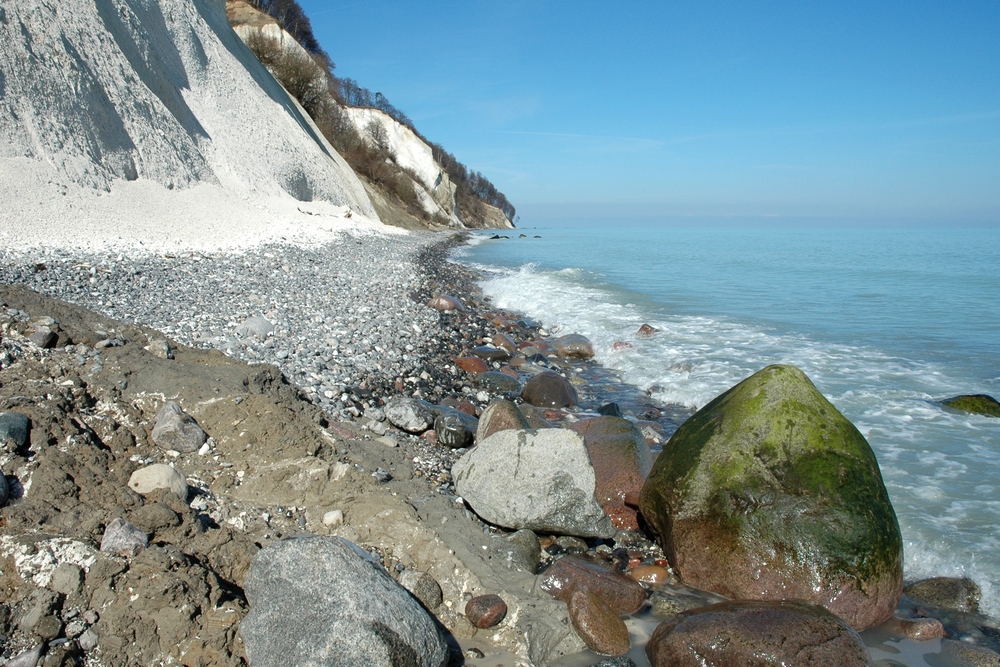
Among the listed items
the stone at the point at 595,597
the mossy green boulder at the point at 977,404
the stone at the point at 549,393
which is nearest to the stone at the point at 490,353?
the stone at the point at 549,393

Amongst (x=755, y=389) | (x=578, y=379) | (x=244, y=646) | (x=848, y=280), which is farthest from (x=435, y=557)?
(x=848, y=280)

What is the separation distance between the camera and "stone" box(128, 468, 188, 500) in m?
Answer: 3.48

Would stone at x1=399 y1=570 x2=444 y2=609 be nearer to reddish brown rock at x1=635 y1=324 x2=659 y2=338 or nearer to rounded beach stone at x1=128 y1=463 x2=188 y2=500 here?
rounded beach stone at x1=128 y1=463 x2=188 y2=500

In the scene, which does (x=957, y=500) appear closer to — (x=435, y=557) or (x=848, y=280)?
(x=435, y=557)

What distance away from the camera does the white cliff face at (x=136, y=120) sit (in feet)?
37.4

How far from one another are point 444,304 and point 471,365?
3534 mm

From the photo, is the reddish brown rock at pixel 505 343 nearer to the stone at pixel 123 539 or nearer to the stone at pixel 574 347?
the stone at pixel 574 347

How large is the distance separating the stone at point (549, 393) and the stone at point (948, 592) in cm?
387

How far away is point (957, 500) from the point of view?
16.0 ft

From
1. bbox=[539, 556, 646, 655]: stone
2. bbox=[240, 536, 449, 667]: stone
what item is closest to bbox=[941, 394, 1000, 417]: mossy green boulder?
bbox=[539, 556, 646, 655]: stone

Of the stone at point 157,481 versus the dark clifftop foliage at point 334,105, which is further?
the dark clifftop foliage at point 334,105

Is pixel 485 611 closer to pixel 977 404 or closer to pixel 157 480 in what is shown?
pixel 157 480

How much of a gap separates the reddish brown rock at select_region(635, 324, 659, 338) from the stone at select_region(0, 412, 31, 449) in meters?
9.24

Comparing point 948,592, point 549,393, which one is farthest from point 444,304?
point 948,592
